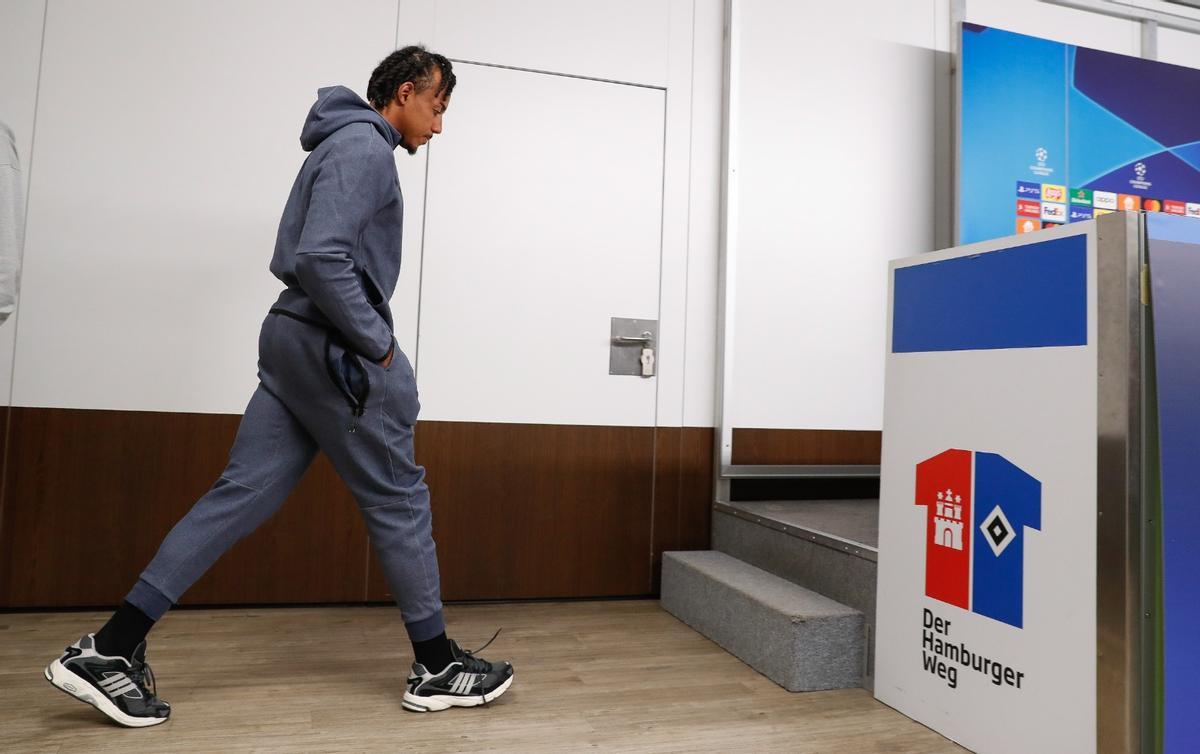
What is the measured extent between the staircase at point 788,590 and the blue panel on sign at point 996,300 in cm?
59

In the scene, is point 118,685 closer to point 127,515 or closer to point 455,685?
point 455,685

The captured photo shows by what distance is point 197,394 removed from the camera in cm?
258

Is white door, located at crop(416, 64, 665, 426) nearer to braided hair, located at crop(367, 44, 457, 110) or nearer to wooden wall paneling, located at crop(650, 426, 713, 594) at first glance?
wooden wall paneling, located at crop(650, 426, 713, 594)

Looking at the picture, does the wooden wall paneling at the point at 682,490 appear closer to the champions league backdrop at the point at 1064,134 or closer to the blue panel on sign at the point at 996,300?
the blue panel on sign at the point at 996,300

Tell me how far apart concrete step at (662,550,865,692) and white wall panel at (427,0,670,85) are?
176 cm

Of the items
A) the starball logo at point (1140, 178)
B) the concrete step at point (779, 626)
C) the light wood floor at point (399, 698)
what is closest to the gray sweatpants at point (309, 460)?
the light wood floor at point (399, 698)

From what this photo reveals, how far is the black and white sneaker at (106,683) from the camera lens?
1618 millimetres

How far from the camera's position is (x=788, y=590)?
7.60 ft

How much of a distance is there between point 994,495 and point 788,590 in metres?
0.76

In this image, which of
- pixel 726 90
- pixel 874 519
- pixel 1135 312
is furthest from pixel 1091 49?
pixel 1135 312

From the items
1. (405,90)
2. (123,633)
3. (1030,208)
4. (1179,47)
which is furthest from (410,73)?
(1179,47)

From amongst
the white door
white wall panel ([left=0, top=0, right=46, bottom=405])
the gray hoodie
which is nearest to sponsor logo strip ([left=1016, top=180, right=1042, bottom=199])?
the white door

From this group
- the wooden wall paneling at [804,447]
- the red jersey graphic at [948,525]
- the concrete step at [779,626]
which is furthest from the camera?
the wooden wall paneling at [804,447]

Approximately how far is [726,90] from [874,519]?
5.26ft
